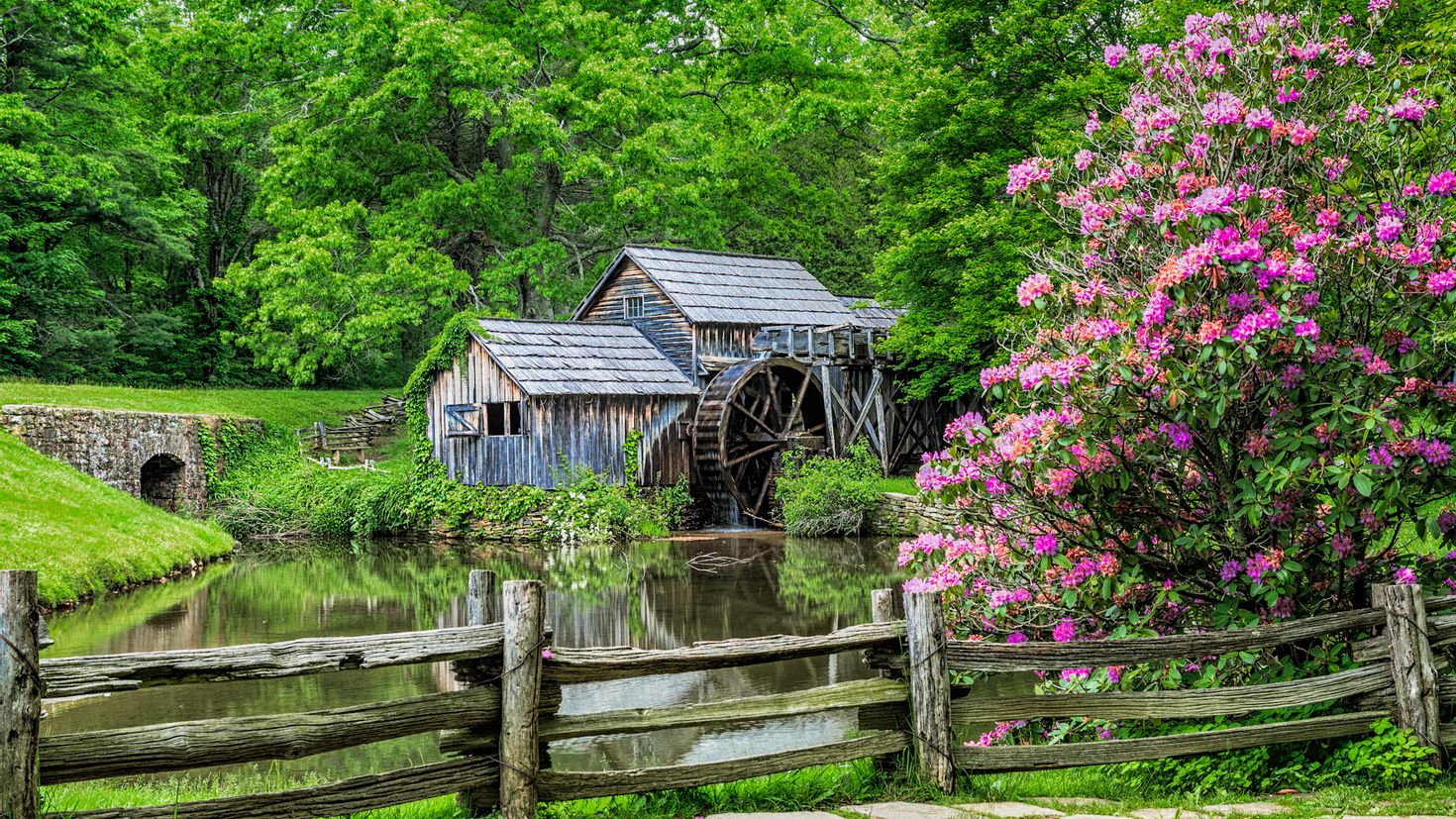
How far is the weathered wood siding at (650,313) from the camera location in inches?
1094

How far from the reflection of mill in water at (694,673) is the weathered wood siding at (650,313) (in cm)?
875

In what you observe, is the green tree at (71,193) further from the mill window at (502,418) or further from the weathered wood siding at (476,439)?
the mill window at (502,418)

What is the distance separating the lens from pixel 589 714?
5211mm

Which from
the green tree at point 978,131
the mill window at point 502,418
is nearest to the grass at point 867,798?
the green tree at point 978,131

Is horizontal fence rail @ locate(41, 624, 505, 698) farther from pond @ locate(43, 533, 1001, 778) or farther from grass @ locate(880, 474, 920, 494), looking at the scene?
grass @ locate(880, 474, 920, 494)

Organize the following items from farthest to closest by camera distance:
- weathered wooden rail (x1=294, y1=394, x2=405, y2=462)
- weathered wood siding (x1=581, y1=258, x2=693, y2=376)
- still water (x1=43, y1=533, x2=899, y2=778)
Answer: weathered wooden rail (x1=294, y1=394, x2=405, y2=462), weathered wood siding (x1=581, y1=258, x2=693, y2=376), still water (x1=43, y1=533, x2=899, y2=778)

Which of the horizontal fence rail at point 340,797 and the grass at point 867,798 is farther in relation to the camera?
the grass at point 867,798

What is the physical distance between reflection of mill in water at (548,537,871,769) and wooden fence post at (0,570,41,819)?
400cm

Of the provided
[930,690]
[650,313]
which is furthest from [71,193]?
[930,690]

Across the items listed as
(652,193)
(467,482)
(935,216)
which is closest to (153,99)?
(652,193)

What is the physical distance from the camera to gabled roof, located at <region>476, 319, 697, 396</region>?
24.9 m

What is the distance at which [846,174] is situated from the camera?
40.6 metres

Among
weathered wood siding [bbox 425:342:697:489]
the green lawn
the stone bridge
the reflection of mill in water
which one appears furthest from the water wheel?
the green lawn

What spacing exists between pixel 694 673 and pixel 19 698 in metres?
7.84
